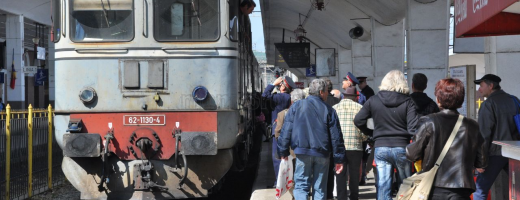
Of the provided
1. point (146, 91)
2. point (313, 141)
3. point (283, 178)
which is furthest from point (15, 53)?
point (313, 141)

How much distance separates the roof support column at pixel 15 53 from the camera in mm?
28250

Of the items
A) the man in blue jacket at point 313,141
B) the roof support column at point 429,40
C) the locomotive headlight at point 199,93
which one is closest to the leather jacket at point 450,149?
the man in blue jacket at point 313,141

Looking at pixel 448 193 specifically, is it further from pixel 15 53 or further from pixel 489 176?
pixel 15 53

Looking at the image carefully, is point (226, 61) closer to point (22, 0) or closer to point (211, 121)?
point (211, 121)

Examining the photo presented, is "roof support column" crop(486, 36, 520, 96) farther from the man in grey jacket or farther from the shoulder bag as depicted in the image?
the shoulder bag

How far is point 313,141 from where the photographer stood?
22.7ft

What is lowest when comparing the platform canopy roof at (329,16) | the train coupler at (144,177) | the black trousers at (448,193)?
the train coupler at (144,177)

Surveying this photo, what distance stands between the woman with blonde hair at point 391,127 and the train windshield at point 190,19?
2.56 metres

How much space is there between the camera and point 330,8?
72.4 ft

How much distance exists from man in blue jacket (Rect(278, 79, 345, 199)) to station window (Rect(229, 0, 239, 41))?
185 centimetres

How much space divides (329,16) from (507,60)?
12.5m

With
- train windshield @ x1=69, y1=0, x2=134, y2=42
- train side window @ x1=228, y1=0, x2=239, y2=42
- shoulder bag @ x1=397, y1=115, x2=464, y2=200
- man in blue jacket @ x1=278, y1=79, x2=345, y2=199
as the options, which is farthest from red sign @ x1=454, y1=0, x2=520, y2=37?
train windshield @ x1=69, y1=0, x2=134, y2=42

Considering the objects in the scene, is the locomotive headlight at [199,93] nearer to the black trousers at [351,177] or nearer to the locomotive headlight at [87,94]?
the locomotive headlight at [87,94]

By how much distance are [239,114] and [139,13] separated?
5.93 ft
